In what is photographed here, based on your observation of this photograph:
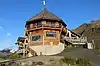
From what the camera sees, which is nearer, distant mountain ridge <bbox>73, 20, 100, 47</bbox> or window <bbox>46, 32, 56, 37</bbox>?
window <bbox>46, 32, 56, 37</bbox>

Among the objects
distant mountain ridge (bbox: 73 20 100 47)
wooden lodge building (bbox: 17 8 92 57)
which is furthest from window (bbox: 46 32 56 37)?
distant mountain ridge (bbox: 73 20 100 47)

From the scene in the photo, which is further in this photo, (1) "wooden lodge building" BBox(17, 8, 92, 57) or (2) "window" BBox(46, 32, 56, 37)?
(2) "window" BBox(46, 32, 56, 37)

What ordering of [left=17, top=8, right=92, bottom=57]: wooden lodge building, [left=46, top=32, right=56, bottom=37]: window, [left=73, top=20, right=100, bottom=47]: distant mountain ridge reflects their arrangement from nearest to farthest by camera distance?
[left=17, top=8, right=92, bottom=57]: wooden lodge building → [left=46, top=32, right=56, bottom=37]: window → [left=73, top=20, right=100, bottom=47]: distant mountain ridge

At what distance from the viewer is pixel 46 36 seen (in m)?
49.9

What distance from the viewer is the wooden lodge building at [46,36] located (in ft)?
162

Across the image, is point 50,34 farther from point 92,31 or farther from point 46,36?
point 92,31

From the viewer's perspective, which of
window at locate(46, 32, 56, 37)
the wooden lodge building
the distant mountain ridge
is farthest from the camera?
the distant mountain ridge

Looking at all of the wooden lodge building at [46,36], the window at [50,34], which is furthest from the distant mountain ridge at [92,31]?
the window at [50,34]

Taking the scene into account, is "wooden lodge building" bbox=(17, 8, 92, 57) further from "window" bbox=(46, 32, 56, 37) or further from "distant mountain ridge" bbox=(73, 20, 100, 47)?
"distant mountain ridge" bbox=(73, 20, 100, 47)

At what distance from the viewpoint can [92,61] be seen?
128ft

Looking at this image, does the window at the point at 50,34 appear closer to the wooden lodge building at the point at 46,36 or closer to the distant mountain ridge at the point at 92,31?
the wooden lodge building at the point at 46,36

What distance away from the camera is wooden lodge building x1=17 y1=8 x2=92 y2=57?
162ft

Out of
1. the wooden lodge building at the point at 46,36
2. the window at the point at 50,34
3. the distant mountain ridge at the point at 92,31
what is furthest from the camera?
the distant mountain ridge at the point at 92,31

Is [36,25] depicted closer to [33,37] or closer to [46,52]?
[33,37]
